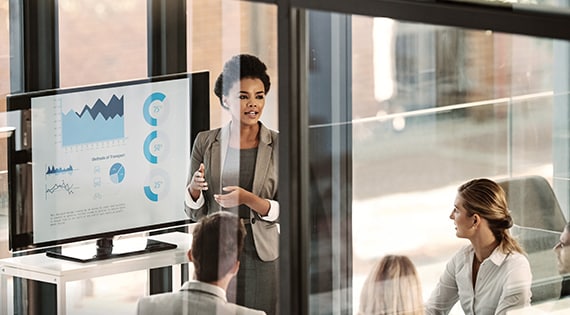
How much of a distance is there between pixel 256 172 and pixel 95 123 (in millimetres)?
783

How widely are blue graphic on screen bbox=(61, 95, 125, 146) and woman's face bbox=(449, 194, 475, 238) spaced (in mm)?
1415

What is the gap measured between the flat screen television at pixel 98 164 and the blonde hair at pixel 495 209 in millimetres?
1279

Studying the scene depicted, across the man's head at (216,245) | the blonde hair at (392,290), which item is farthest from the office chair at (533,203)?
the man's head at (216,245)

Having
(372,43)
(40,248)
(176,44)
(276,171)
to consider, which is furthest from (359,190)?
(40,248)

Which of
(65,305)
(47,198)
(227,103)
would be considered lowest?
(65,305)

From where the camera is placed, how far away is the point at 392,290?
2.57 meters

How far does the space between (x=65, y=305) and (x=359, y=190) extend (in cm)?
133

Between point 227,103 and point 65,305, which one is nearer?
point 227,103

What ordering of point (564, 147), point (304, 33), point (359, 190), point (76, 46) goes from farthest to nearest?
point (76, 46)
point (359, 190)
point (304, 33)
point (564, 147)

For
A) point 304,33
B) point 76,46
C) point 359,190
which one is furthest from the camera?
point 76,46

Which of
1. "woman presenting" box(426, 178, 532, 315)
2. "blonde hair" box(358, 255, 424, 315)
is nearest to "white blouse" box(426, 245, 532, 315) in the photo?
"woman presenting" box(426, 178, 532, 315)

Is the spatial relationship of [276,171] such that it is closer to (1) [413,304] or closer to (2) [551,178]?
(1) [413,304]

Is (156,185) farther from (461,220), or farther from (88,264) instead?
(461,220)

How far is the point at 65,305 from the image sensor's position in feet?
12.0
